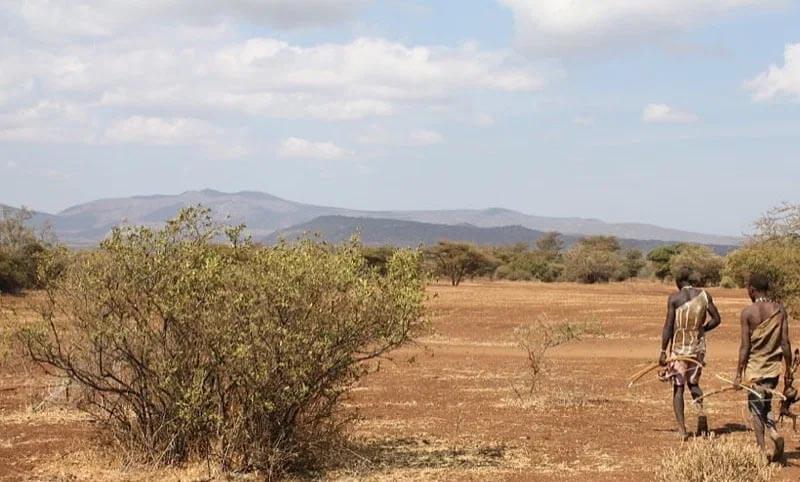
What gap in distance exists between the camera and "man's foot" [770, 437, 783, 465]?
927cm

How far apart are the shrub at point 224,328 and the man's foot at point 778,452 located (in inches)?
154

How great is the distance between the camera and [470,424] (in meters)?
12.6

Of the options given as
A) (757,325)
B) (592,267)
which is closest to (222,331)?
(757,325)

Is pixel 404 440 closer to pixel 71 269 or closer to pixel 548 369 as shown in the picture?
pixel 71 269

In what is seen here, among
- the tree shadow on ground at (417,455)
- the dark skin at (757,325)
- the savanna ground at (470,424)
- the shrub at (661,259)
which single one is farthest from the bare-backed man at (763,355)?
the shrub at (661,259)

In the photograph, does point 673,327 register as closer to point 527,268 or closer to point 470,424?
point 470,424

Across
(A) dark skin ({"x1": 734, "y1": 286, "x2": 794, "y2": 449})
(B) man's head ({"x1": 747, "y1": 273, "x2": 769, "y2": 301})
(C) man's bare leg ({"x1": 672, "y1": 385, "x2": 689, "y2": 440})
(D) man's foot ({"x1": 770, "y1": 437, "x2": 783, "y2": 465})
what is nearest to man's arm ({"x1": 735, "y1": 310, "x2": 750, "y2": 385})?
(A) dark skin ({"x1": 734, "y1": 286, "x2": 794, "y2": 449})

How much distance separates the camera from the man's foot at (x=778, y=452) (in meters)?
9.27

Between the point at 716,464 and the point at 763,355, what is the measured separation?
63.2 inches

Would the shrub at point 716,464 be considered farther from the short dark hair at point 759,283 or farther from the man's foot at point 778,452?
the short dark hair at point 759,283

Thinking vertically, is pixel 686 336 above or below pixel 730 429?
above

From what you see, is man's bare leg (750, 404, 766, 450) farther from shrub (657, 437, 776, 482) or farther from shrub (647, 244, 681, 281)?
shrub (647, 244, 681, 281)

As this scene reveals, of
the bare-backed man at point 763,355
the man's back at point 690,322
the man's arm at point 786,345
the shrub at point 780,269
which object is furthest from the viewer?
the shrub at point 780,269

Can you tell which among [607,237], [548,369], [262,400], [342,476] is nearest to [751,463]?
[342,476]
